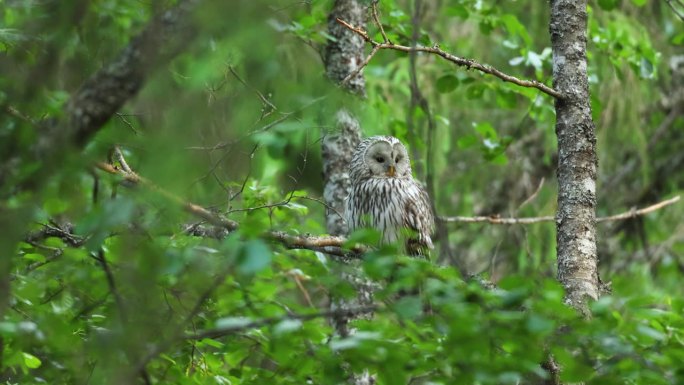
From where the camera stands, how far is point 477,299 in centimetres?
267

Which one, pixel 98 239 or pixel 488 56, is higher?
pixel 488 56

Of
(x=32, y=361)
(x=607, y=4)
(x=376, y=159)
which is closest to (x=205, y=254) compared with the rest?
(x=32, y=361)

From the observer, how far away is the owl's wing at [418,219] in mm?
5559

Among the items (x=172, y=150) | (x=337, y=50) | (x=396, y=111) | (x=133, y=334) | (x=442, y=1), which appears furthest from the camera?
(x=442, y=1)

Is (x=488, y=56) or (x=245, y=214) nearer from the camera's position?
(x=245, y=214)

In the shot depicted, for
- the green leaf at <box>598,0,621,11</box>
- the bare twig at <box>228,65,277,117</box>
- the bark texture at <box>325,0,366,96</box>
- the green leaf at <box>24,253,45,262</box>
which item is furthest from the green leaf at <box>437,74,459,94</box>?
the green leaf at <box>24,253,45,262</box>

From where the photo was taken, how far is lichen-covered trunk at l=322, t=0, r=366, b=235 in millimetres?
5371

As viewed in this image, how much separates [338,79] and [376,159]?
2.41 ft

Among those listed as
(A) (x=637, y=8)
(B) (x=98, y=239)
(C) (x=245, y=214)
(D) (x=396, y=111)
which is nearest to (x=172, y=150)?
(B) (x=98, y=239)

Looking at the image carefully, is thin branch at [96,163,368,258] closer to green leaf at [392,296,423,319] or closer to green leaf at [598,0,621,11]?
green leaf at [392,296,423,319]

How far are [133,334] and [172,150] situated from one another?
510mm

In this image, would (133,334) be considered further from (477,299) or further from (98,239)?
(477,299)

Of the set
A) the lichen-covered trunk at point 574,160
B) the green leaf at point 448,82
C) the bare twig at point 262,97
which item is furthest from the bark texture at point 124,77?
the green leaf at point 448,82

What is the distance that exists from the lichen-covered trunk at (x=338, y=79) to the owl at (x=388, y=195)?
0.12 meters
